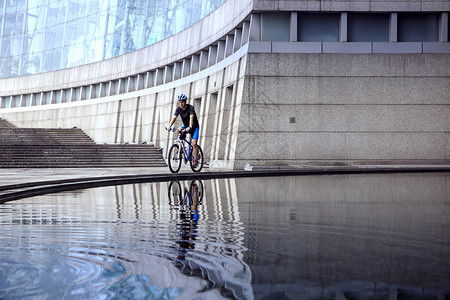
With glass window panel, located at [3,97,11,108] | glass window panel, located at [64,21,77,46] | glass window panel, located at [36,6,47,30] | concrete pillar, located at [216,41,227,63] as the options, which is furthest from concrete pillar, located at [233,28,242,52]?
glass window panel, located at [36,6,47,30]

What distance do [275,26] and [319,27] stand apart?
1726mm

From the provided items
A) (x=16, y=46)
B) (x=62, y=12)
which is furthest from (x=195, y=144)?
(x=16, y=46)

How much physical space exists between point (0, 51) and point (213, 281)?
64.4 meters

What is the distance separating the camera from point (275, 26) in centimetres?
2406

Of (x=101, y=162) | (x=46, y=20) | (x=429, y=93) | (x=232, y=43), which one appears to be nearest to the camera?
(x=429, y=93)

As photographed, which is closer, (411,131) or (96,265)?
(96,265)

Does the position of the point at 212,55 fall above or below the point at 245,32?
above

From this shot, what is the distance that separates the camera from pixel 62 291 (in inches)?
109

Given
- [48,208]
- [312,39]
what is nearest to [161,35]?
[312,39]

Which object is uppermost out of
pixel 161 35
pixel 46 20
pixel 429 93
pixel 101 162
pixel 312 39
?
pixel 46 20

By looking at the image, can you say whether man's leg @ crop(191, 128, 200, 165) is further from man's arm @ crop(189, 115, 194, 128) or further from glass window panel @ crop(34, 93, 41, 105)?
glass window panel @ crop(34, 93, 41, 105)

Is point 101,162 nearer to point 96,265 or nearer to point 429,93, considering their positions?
point 429,93

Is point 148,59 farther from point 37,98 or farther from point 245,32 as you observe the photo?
point 37,98

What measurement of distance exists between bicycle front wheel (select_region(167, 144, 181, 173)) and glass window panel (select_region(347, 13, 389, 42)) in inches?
392
